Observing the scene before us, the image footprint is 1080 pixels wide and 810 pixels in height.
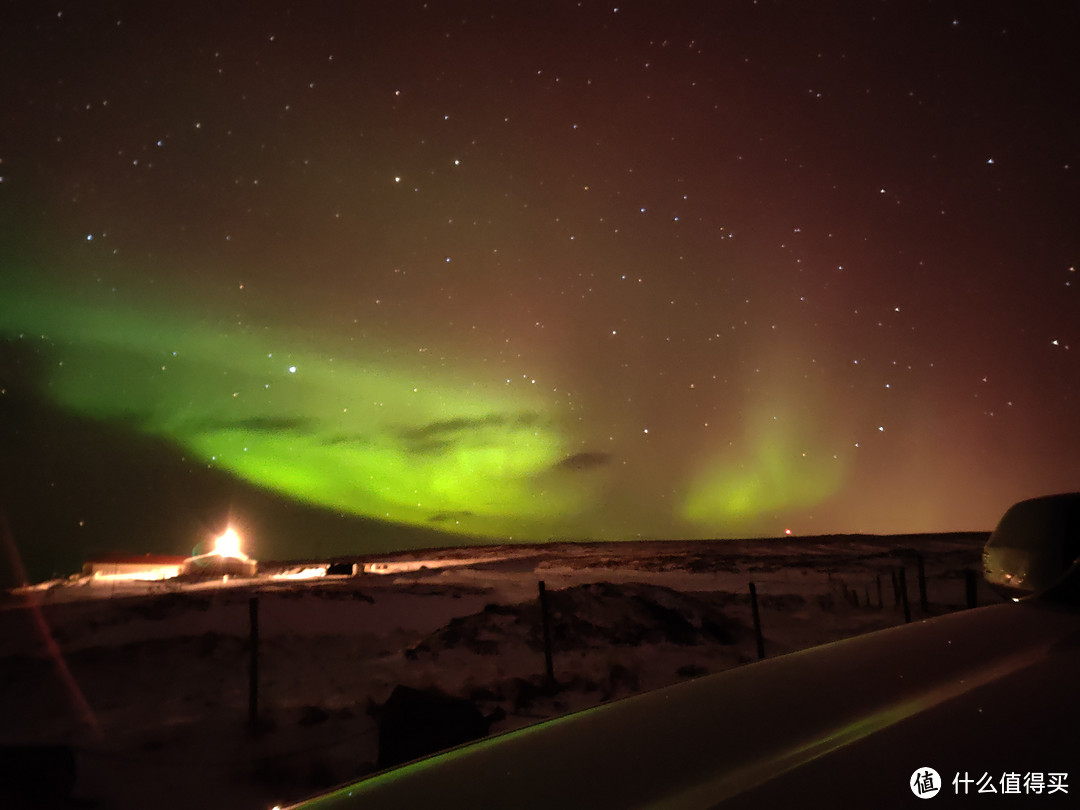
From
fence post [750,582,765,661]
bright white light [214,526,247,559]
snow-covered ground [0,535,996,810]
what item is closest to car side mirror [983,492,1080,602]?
snow-covered ground [0,535,996,810]

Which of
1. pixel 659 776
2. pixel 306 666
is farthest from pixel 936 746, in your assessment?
pixel 306 666

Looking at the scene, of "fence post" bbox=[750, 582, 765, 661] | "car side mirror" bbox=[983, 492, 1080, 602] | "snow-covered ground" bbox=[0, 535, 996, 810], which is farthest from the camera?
"fence post" bbox=[750, 582, 765, 661]

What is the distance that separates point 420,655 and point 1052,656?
1389 centimetres

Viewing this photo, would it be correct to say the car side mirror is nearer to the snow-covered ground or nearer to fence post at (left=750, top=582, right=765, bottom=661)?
the snow-covered ground

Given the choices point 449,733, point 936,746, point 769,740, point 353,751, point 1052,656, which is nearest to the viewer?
point 936,746

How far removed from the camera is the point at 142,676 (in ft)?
41.7

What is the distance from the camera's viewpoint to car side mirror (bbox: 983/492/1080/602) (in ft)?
9.97

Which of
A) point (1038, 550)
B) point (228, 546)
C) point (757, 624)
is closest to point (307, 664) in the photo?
point (757, 624)

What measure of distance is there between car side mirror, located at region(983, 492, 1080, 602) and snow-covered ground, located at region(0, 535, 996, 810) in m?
6.11

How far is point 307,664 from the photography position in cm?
1355

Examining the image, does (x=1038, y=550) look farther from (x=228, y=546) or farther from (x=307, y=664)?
(x=228, y=546)

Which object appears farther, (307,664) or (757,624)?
(307,664)

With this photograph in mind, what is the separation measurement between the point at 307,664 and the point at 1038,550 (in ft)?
44.9

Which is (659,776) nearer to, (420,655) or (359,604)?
(420,655)
